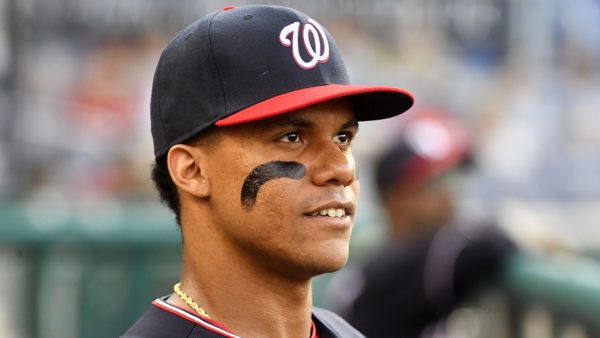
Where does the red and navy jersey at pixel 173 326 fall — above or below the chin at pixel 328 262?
below

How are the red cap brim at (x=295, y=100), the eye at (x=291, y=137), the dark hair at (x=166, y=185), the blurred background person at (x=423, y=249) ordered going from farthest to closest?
1. the blurred background person at (x=423, y=249)
2. the dark hair at (x=166, y=185)
3. the eye at (x=291, y=137)
4. the red cap brim at (x=295, y=100)

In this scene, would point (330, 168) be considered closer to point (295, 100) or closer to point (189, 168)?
point (295, 100)

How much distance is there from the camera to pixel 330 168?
2.89m

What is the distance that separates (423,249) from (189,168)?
3.43 m

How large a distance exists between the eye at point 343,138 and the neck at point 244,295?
1.09ft

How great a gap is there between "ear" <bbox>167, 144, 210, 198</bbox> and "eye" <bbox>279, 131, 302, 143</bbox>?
189 mm

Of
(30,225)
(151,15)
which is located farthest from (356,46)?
(30,225)

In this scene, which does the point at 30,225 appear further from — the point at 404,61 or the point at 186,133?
the point at 186,133

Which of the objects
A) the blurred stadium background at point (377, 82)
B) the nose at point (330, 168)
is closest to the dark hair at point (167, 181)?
the nose at point (330, 168)

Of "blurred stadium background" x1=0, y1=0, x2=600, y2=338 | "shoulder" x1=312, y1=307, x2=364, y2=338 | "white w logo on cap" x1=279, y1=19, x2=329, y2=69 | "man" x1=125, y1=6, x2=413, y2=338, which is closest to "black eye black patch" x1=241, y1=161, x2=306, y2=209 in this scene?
"man" x1=125, y1=6, x2=413, y2=338

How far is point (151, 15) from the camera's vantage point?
1198 centimetres

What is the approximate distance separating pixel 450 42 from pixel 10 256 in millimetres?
4907

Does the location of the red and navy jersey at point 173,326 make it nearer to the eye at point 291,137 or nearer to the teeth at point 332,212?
the teeth at point 332,212

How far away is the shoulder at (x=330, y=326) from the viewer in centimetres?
311
